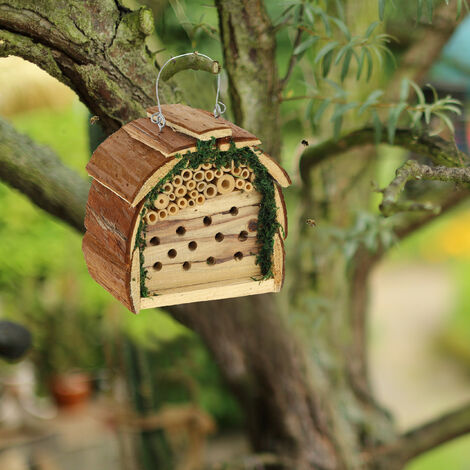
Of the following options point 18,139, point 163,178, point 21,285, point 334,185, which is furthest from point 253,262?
point 21,285

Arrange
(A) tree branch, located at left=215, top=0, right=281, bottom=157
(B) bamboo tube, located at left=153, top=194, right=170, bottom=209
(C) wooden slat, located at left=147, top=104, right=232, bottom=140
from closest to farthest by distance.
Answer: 1. (C) wooden slat, located at left=147, top=104, right=232, bottom=140
2. (B) bamboo tube, located at left=153, top=194, right=170, bottom=209
3. (A) tree branch, located at left=215, top=0, right=281, bottom=157

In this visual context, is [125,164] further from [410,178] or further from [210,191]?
[410,178]

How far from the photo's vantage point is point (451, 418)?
2.26 meters

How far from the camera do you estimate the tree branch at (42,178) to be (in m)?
1.54

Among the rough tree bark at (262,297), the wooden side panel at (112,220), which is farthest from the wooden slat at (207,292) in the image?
the rough tree bark at (262,297)

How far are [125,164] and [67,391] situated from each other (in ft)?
12.9

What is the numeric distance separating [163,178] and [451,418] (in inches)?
67.8

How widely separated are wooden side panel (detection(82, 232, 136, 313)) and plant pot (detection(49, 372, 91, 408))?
3.64 m

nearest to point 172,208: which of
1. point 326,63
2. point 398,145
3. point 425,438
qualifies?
point 326,63

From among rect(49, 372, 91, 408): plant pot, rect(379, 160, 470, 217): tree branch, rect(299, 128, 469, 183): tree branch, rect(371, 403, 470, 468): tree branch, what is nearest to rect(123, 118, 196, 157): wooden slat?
rect(379, 160, 470, 217): tree branch

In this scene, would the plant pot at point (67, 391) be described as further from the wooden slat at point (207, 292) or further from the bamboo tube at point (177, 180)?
the bamboo tube at point (177, 180)

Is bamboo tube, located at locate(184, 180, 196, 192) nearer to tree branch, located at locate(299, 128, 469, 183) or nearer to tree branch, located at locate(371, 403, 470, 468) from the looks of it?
tree branch, located at locate(299, 128, 469, 183)

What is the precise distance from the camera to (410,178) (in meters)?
1.16

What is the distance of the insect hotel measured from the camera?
3.22ft
